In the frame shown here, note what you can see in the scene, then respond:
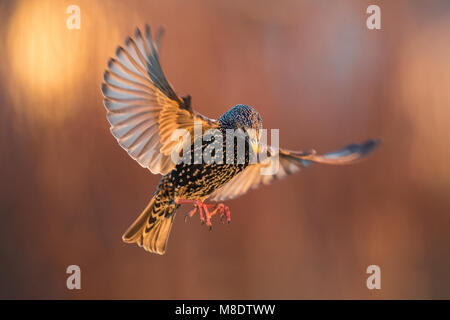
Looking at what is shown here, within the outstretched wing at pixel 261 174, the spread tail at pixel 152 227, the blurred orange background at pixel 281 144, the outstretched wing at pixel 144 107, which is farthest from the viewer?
the blurred orange background at pixel 281 144

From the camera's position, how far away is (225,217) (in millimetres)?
435

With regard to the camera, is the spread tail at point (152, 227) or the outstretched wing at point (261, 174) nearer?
the spread tail at point (152, 227)

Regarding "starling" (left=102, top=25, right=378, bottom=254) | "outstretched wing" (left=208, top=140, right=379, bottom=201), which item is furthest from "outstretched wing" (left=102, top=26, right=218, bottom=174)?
"outstretched wing" (left=208, top=140, right=379, bottom=201)

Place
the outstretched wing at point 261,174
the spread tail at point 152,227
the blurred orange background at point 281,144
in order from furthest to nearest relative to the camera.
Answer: the blurred orange background at point 281,144
the outstretched wing at point 261,174
the spread tail at point 152,227

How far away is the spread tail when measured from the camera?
494 millimetres

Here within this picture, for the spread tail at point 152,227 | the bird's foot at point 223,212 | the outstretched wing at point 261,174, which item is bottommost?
the spread tail at point 152,227

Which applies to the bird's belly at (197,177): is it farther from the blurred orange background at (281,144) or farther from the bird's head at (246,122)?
the blurred orange background at (281,144)

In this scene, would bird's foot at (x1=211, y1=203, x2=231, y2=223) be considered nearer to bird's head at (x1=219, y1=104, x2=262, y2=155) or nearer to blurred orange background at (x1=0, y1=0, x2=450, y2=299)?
bird's head at (x1=219, y1=104, x2=262, y2=155)

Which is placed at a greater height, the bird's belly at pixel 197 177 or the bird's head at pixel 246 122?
the bird's head at pixel 246 122

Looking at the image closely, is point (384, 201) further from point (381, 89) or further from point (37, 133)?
Result: point (37, 133)

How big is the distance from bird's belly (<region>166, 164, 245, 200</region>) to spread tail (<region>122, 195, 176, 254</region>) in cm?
3

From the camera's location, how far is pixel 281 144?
114 cm

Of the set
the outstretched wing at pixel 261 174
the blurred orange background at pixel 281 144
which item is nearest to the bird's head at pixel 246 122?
the outstretched wing at pixel 261 174

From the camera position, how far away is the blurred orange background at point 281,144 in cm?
106
